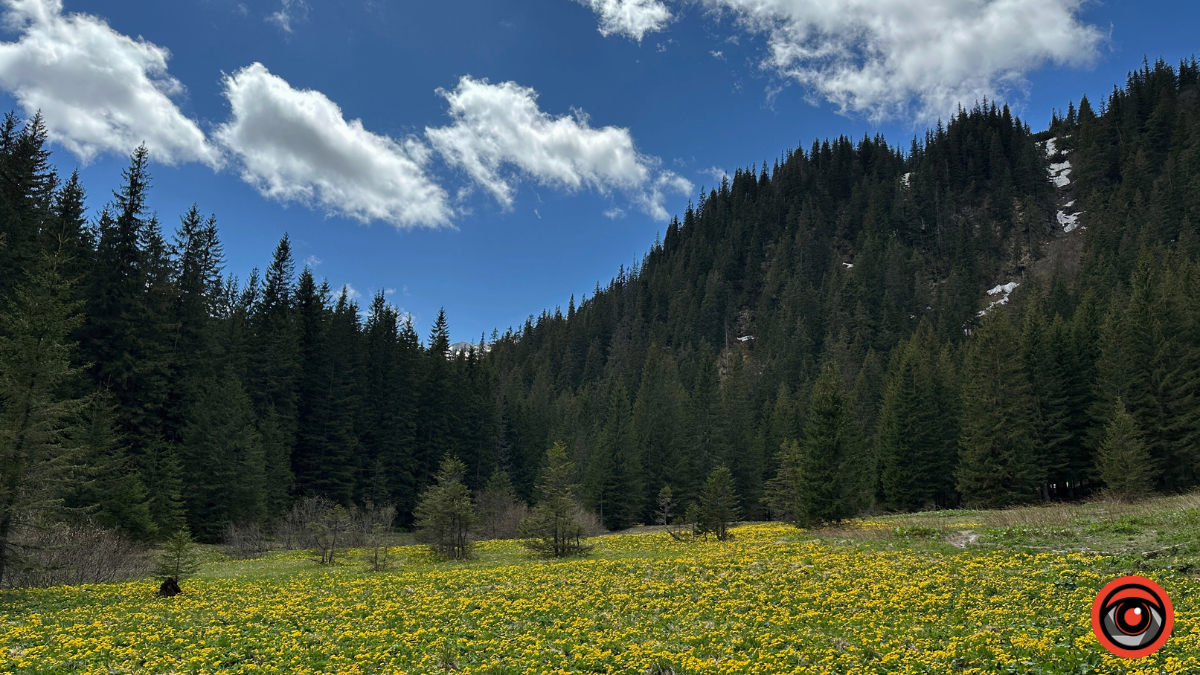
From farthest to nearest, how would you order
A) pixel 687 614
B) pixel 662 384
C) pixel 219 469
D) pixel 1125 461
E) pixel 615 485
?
1. pixel 662 384
2. pixel 615 485
3. pixel 219 469
4. pixel 1125 461
5. pixel 687 614

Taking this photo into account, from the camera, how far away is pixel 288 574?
26.7 meters

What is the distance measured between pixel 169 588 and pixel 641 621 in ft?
57.0

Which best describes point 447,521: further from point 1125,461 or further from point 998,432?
point 1125,461

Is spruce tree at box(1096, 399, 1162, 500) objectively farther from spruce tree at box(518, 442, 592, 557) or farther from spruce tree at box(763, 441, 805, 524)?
spruce tree at box(518, 442, 592, 557)

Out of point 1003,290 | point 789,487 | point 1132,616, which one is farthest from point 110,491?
point 1003,290

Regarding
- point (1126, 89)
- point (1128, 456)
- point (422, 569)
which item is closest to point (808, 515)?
point (1128, 456)

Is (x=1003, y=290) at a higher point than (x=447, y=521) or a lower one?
higher

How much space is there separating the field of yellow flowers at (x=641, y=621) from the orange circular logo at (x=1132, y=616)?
17.5ft

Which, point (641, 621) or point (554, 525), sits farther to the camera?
point (554, 525)

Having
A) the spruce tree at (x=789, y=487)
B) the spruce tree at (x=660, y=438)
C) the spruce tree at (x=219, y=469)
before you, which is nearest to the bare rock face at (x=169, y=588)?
the spruce tree at (x=219, y=469)

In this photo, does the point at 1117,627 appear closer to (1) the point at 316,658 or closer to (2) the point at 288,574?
(1) the point at 316,658

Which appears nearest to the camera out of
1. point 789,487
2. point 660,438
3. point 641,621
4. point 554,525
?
point 641,621

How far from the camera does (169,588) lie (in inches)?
813

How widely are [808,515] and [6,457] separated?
125ft
